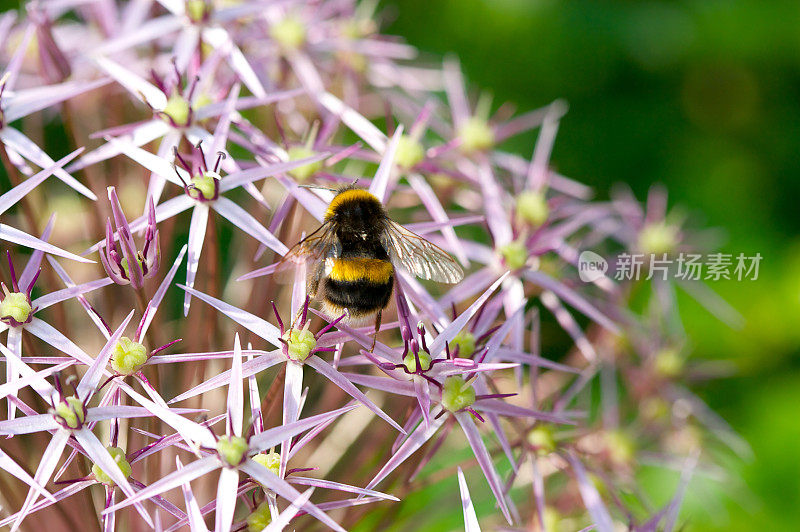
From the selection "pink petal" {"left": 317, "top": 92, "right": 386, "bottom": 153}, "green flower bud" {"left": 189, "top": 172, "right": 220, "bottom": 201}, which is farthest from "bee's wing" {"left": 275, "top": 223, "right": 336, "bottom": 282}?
Answer: "pink petal" {"left": 317, "top": 92, "right": 386, "bottom": 153}

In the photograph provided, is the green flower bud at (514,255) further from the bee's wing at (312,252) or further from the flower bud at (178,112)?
the flower bud at (178,112)

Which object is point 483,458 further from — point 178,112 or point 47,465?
point 178,112

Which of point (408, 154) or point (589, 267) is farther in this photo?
point (589, 267)

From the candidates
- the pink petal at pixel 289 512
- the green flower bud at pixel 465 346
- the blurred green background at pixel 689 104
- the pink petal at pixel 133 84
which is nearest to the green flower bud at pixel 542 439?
the green flower bud at pixel 465 346

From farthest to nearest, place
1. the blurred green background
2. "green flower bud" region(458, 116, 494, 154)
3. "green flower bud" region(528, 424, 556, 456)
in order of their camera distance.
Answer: the blurred green background → "green flower bud" region(458, 116, 494, 154) → "green flower bud" region(528, 424, 556, 456)

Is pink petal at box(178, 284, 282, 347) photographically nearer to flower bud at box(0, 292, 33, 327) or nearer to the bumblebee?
the bumblebee

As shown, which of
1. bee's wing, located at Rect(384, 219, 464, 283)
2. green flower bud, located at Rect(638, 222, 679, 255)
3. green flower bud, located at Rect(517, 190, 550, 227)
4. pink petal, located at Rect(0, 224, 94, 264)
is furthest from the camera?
green flower bud, located at Rect(638, 222, 679, 255)

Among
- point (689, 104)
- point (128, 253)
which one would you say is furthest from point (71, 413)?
point (689, 104)
